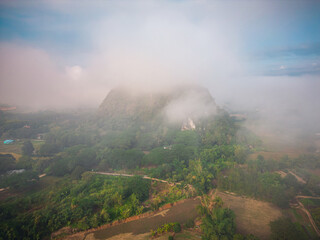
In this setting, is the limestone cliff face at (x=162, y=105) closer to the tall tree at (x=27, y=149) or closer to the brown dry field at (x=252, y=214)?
the tall tree at (x=27, y=149)

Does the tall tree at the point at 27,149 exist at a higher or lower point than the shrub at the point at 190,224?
higher

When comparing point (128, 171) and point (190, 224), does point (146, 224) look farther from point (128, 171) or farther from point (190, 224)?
point (128, 171)

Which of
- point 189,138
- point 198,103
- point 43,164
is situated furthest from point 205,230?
point 198,103

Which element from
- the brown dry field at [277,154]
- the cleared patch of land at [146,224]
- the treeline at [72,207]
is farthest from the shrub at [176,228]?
the brown dry field at [277,154]

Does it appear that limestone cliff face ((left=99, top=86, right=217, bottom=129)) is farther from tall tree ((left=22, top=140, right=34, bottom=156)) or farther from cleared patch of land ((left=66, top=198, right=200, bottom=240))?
cleared patch of land ((left=66, top=198, right=200, bottom=240))

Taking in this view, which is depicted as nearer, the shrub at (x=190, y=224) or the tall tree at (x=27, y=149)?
the shrub at (x=190, y=224)

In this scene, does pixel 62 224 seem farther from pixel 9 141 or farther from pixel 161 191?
pixel 9 141

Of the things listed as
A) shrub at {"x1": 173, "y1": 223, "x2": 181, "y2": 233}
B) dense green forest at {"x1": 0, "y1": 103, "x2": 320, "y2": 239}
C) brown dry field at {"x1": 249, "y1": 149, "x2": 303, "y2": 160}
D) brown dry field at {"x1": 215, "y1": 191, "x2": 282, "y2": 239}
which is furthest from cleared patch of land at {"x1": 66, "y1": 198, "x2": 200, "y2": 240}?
brown dry field at {"x1": 249, "y1": 149, "x2": 303, "y2": 160}
